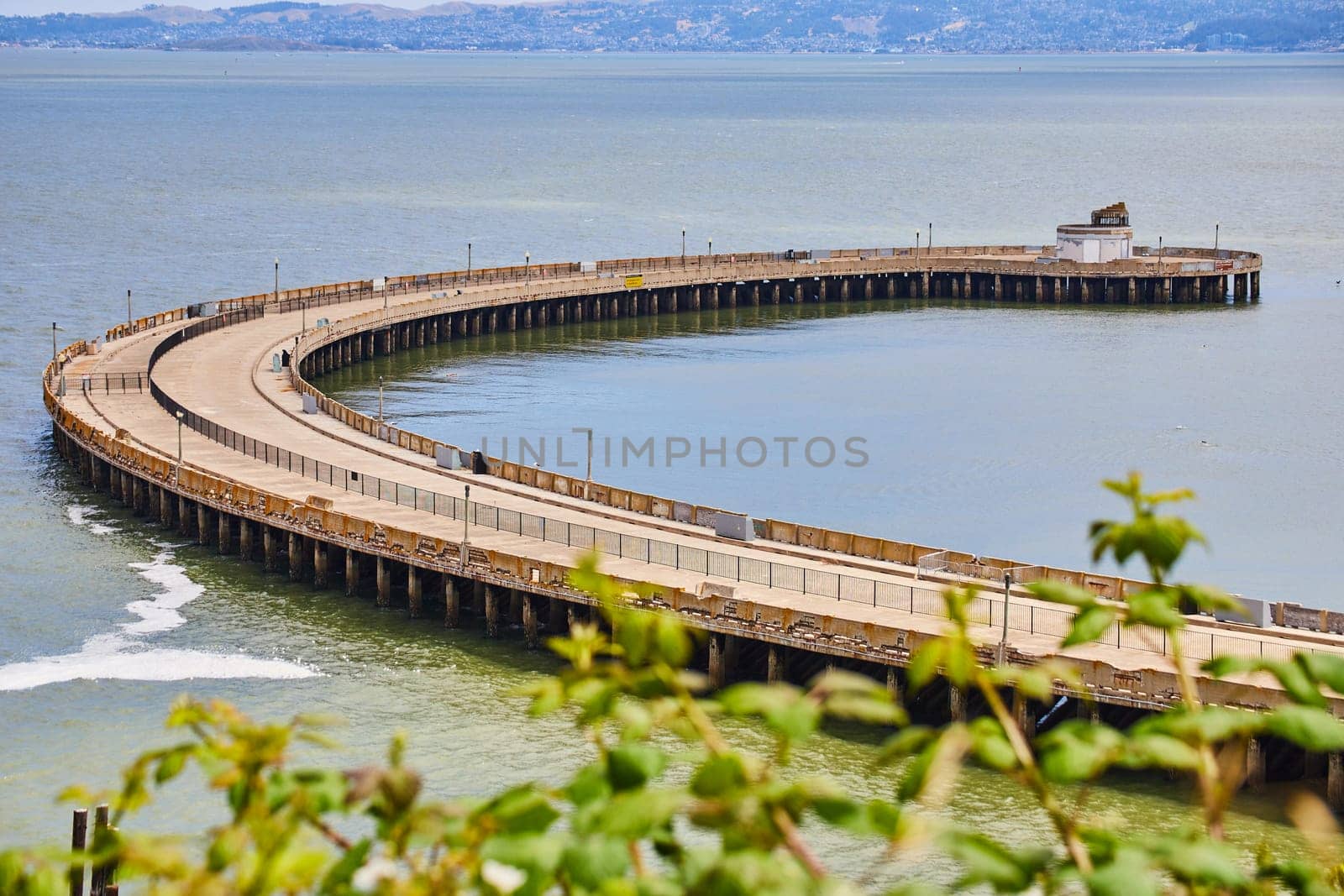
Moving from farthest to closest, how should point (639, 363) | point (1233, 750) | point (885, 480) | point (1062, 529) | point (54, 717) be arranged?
point (639, 363), point (885, 480), point (1062, 529), point (54, 717), point (1233, 750)

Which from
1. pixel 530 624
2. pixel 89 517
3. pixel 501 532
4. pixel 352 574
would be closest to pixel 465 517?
pixel 530 624

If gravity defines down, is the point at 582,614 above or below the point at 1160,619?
below

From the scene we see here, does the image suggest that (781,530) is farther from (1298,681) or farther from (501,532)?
(1298,681)

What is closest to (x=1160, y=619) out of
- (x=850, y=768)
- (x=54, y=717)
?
(x=850, y=768)

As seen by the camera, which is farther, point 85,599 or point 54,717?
point 85,599

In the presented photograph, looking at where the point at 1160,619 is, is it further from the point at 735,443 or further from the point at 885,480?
the point at 735,443

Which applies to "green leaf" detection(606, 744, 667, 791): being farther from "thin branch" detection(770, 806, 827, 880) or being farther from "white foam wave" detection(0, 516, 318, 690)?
"white foam wave" detection(0, 516, 318, 690)

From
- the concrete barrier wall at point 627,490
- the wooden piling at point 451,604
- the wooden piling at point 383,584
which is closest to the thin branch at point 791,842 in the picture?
the concrete barrier wall at point 627,490
